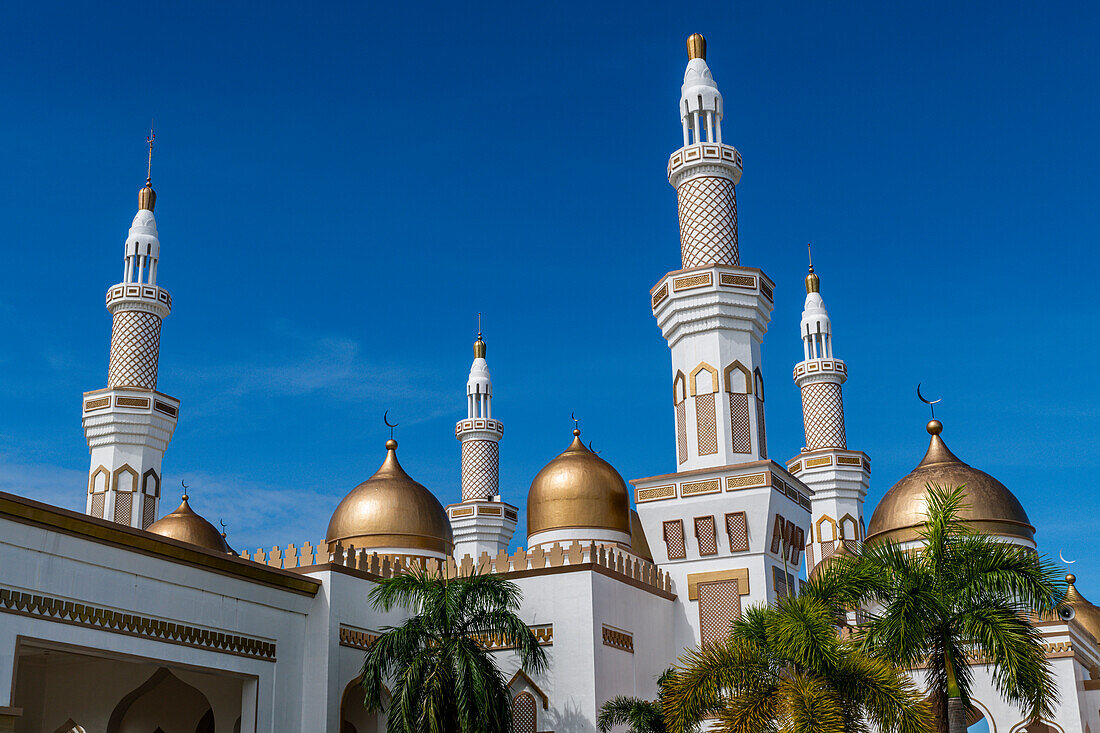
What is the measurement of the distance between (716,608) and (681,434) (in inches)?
119

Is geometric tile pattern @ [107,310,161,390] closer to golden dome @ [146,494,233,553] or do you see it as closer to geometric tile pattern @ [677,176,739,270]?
golden dome @ [146,494,233,553]

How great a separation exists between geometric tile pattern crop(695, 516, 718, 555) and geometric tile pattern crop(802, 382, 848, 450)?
13.1 meters

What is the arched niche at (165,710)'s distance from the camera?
56.7ft

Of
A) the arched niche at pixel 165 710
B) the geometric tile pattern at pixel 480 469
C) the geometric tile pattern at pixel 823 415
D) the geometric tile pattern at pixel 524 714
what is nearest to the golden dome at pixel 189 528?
the arched niche at pixel 165 710

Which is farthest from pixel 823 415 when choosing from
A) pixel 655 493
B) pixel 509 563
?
pixel 509 563

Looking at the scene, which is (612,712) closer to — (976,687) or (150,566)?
(150,566)

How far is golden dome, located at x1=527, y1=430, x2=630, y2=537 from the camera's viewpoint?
21.8 metres

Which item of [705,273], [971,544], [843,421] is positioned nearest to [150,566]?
[971,544]

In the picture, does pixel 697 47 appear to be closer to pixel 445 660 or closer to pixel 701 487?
pixel 701 487

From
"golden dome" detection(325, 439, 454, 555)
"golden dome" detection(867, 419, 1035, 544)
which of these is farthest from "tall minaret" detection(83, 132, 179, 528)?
"golden dome" detection(867, 419, 1035, 544)

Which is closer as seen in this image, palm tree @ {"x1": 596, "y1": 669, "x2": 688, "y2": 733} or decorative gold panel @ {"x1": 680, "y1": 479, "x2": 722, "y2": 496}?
palm tree @ {"x1": 596, "y1": 669, "x2": 688, "y2": 733}

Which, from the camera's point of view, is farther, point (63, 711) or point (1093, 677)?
point (1093, 677)

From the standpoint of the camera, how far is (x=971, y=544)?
1235 centimetres

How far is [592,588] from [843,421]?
55.7ft
